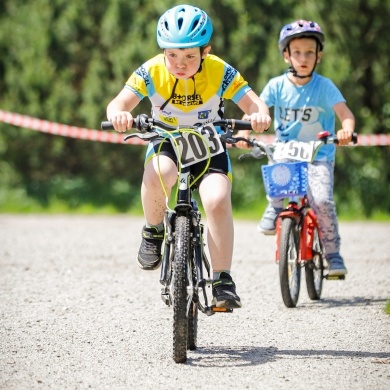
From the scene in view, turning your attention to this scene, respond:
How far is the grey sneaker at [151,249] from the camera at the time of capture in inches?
234

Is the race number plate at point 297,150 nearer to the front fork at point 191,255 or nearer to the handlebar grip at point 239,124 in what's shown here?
the handlebar grip at point 239,124

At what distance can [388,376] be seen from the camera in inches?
205

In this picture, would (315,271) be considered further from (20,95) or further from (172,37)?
(20,95)


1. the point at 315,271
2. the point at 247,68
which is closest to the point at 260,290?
the point at 315,271

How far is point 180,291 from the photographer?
5340 millimetres

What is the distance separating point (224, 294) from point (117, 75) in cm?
974

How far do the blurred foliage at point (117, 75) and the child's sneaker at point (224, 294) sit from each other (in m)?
8.55

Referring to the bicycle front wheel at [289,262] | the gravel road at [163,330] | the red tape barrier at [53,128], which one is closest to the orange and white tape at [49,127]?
the red tape barrier at [53,128]

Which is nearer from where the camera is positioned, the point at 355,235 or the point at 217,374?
the point at 217,374

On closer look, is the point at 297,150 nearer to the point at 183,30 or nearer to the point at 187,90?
the point at 187,90

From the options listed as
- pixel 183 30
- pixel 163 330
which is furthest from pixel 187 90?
pixel 163 330

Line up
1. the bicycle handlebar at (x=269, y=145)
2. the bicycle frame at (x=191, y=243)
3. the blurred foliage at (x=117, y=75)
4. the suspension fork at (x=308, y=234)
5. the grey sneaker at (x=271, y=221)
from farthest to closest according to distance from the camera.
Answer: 1. the blurred foliage at (x=117, y=75)
2. the grey sneaker at (x=271, y=221)
3. the suspension fork at (x=308, y=234)
4. the bicycle handlebar at (x=269, y=145)
5. the bicycle frame at (x=191, y=243)

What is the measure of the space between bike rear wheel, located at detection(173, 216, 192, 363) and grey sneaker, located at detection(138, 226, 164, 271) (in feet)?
1.62

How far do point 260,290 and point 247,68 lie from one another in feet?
21.9
